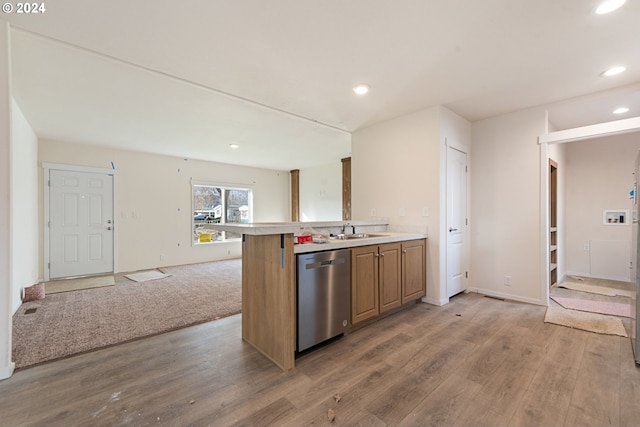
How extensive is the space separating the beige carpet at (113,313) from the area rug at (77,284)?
7.4 inches

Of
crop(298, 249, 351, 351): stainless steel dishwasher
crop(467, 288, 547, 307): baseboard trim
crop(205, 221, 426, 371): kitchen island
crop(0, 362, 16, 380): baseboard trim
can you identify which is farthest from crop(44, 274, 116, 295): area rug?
crop(467, 288, 547, 307): baseboard trim

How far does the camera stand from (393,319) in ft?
10.0

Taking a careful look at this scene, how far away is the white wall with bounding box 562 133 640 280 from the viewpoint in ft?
14.8

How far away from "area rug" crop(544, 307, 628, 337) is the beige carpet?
366cm

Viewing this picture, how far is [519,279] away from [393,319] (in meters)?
1.97

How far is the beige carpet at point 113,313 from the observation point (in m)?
2.48

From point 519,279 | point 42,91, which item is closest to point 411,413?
point 519,279

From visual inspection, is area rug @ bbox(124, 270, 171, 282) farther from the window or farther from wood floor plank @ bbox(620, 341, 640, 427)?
wood floor plank @ bbox(620, 341, 640, 427)

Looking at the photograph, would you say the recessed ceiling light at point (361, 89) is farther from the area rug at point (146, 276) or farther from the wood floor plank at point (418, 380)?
the area rug at point (146, 276)

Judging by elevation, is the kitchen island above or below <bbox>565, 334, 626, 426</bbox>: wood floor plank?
above

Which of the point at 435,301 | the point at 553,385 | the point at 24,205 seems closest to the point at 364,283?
the point at 435,301

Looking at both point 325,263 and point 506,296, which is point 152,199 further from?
point 506,296

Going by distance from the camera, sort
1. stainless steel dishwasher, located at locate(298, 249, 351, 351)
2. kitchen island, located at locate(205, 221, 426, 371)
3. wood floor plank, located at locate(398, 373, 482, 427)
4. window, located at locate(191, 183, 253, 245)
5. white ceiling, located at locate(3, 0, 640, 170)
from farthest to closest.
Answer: window, located at locate(191, 183, 253, 245)
stainless steel dishwasher, located at locate(298, 249, 351, 351)
kitchen island, located at locate(205, 221, 426, 371)
white ceiling, located at locate(3, 0, 640, 170)
wood floor plank, located at locate(398, 373, 482, 427)

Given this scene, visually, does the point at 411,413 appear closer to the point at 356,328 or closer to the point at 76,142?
the point at 356,328
